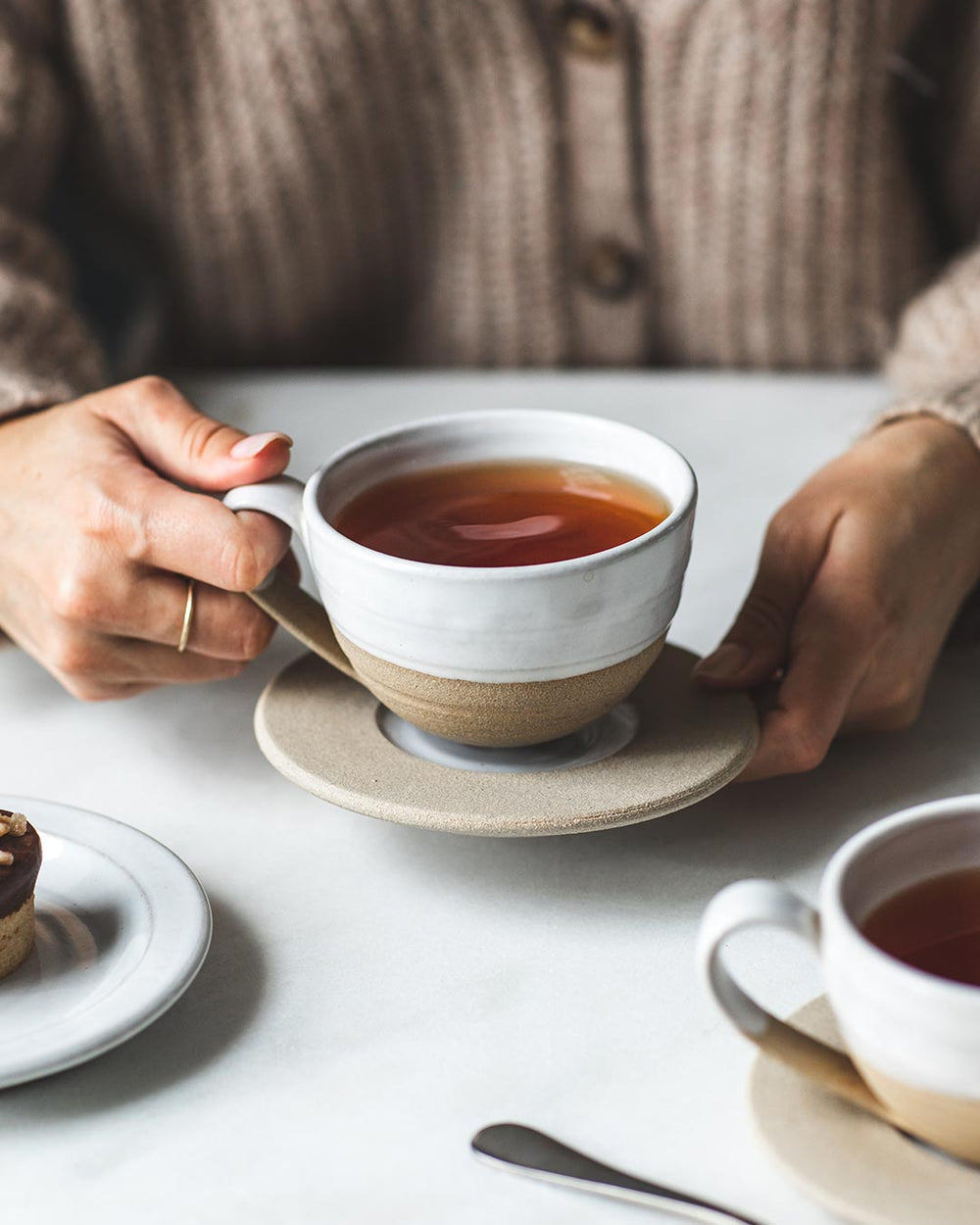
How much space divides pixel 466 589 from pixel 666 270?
0.96 meters

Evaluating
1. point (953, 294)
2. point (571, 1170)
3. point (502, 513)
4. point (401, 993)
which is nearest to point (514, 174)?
point (953, 294)

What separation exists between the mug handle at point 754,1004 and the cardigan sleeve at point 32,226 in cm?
74

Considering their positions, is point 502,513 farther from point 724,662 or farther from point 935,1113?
point 935,1113

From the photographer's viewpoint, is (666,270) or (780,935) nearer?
(780,935)

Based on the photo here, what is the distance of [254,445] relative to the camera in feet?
2.30

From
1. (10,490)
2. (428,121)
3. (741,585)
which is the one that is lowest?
(741,585)

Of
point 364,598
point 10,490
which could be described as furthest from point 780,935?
point 10,490

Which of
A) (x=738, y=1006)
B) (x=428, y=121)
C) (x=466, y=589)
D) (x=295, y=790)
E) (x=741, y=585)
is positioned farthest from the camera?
(x=428, y=121)

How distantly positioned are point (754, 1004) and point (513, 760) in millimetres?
227

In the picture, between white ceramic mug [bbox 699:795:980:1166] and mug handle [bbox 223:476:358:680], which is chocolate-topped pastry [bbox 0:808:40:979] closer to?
mug handle [bbox 223:476:358:680]

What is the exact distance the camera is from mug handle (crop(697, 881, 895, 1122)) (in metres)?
0.44

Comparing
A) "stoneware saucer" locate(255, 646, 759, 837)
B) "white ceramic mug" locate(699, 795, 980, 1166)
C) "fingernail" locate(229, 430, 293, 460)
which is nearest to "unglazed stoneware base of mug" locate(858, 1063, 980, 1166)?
"white ceramic mug" locate(699, 795, 980, 1166)

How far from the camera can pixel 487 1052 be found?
0.54 meters

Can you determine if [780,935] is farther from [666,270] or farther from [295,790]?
[666,270]
